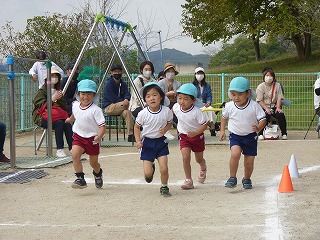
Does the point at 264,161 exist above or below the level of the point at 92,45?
below

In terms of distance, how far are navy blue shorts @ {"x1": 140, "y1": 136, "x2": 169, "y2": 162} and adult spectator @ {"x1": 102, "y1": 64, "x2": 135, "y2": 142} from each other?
6.04 m

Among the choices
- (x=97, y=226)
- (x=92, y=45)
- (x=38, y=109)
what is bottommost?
(x=97, y=226)

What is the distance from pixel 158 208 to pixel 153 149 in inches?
47.8

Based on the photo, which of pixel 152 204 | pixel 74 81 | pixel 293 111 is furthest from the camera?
pixel 293 111

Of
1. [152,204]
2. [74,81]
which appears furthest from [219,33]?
[152,204]

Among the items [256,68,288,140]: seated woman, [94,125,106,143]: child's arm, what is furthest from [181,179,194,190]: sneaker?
[256,68,288,140]: seated woman

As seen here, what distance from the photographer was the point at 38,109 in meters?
13.4

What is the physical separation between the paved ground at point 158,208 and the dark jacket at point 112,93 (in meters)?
3.83

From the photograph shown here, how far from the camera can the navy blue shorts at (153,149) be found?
918 cm

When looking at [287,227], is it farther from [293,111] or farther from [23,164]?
[293,111]

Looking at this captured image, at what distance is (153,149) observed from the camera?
30.1 ft

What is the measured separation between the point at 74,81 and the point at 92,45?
3.91m

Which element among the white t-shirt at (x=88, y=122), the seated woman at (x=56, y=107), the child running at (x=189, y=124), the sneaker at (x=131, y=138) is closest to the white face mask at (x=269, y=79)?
the sneaker at (x=131, y=138)

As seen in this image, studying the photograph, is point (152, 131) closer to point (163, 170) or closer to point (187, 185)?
point (163, 170)
